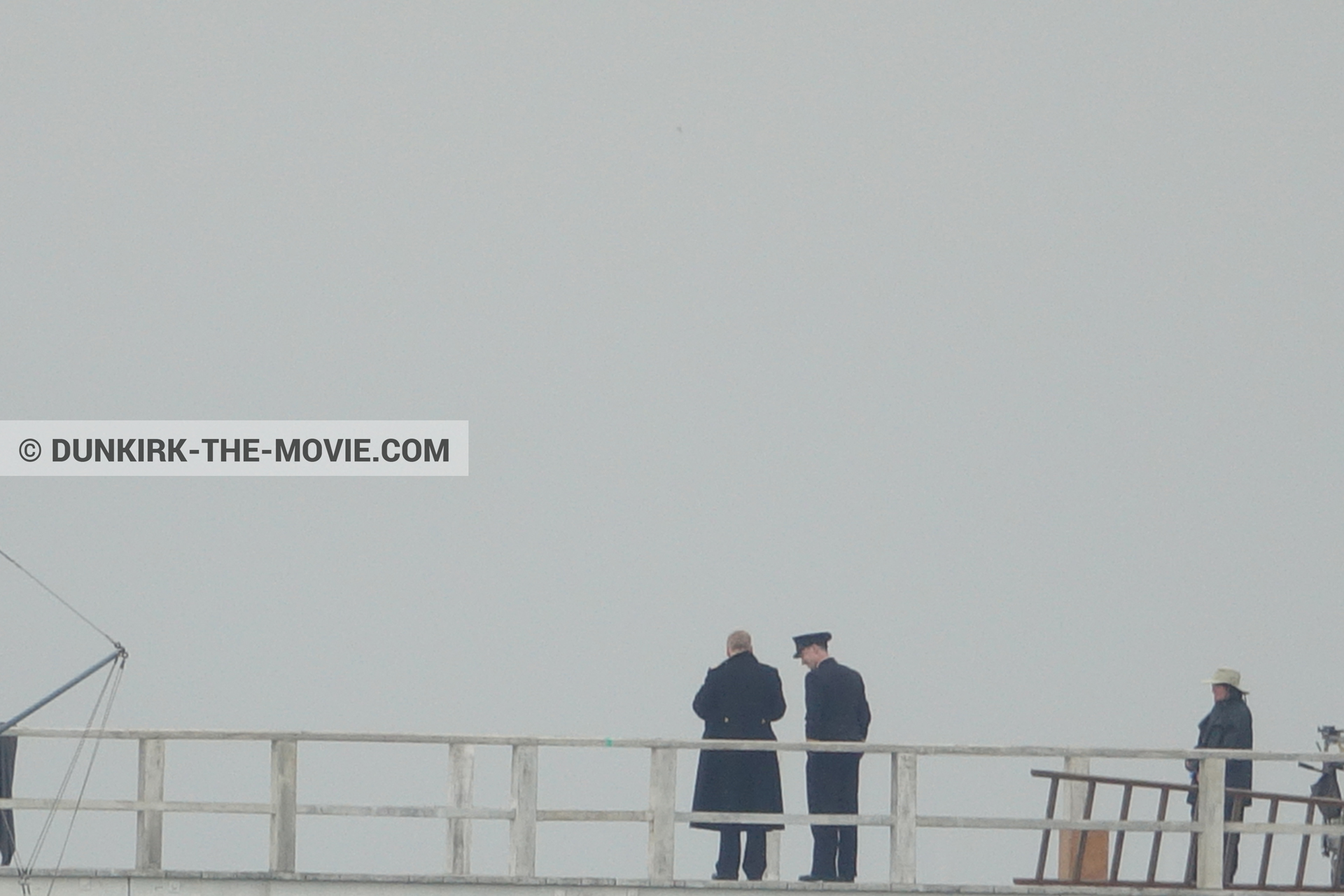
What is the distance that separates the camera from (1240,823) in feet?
53.1

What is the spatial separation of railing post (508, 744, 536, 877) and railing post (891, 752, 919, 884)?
2.22 metres

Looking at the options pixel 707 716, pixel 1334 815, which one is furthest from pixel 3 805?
pixel 1334 815

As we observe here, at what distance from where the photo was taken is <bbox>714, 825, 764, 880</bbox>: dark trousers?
16453mm

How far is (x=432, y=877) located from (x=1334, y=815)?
6.11 m

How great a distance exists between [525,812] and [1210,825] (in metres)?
4.31

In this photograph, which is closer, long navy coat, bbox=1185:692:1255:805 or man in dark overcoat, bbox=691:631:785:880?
man in dark overcoat, bbox=691:631:785:880

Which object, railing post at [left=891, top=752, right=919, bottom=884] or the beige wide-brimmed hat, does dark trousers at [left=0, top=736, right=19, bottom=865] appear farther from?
the beige wide-brimmed hat

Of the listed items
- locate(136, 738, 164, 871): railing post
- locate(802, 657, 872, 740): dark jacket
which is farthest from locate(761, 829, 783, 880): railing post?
locate(136, 738, 164, 871): railing post

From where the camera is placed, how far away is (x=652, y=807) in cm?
1589

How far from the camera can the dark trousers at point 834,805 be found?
16.4 m

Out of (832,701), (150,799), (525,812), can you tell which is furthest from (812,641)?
(150,799)

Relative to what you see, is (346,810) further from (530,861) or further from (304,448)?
(304,448)

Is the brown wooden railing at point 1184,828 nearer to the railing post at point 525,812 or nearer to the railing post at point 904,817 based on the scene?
the railing post at point 904,817

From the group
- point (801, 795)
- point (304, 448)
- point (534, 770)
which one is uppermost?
point (304, 448)
